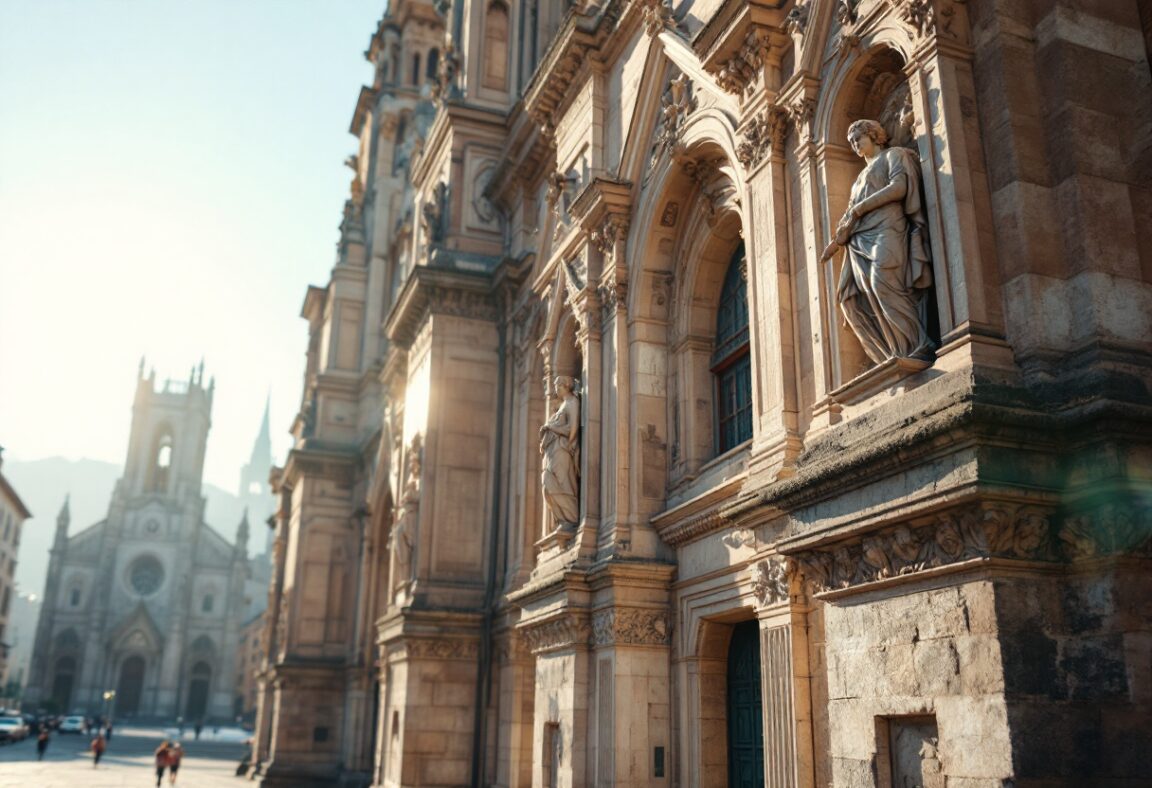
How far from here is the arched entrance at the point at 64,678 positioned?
103438 mm

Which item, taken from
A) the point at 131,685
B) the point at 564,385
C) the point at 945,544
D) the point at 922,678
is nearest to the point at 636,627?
the point at 564,385

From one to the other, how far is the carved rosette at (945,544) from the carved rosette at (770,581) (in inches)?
67.0

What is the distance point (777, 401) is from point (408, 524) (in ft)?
44.6

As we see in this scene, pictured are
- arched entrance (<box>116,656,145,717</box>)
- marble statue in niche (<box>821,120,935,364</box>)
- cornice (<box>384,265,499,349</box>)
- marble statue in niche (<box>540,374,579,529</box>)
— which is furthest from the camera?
arched entrance (<box>116,656,145,717</box>)

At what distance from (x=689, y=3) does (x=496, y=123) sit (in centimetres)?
977

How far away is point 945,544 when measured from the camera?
848cm

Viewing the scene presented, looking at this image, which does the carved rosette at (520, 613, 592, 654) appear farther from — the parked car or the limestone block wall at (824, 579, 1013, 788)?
the parked car

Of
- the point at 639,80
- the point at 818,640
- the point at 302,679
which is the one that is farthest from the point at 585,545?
the point at 302,679

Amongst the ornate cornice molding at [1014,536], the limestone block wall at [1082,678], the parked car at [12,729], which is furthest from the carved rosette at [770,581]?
the parked car at [12,729]

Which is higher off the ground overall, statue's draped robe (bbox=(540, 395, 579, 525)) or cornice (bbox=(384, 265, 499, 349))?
cornice (bbox=(384, 265, 499, 349))

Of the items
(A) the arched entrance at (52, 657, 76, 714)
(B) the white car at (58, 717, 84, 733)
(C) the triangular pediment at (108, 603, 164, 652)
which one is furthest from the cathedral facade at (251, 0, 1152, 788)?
(A) the arched entrance at (52, 657, 76, 714)

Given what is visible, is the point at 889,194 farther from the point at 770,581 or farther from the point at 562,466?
the point at 562,466

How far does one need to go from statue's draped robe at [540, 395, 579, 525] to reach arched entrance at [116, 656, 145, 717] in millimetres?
97794

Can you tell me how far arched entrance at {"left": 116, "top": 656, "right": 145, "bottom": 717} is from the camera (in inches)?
4043
